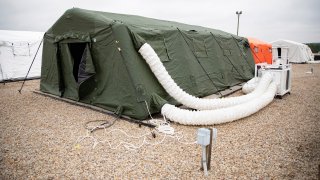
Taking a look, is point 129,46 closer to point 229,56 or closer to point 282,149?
point 282,149

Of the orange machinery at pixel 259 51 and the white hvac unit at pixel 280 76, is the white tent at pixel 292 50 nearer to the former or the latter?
the orange machinery at pixel 259 51

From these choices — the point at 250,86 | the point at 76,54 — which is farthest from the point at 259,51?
the point at 76,54

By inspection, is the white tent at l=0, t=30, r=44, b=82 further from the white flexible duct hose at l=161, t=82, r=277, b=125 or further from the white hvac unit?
the white hvac unit

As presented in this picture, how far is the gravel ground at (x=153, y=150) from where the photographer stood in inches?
133

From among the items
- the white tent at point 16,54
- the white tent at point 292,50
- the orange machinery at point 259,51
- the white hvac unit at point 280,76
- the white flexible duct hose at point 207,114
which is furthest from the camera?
the white tent at point 292,50

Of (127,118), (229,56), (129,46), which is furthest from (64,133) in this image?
(229,56)

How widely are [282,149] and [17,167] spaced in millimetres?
4100

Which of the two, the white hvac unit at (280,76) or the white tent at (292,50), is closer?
the white hvac unit at (280,76)

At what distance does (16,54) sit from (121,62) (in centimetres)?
918

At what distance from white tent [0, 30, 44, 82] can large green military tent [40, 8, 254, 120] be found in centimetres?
462

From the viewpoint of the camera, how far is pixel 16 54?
12391mm

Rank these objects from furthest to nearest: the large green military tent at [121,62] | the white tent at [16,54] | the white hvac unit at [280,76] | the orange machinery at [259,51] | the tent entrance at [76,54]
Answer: the orange machinery at [259,51]
the white tent at [16,54]
the tent entrance at [76,54]
the white hvac unit at [280,76]
the large green military tent at [121,62]

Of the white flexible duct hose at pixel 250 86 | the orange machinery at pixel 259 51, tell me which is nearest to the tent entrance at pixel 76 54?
the white flexible duct hose at pixel 250 86

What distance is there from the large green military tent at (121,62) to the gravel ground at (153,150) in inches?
29.3
